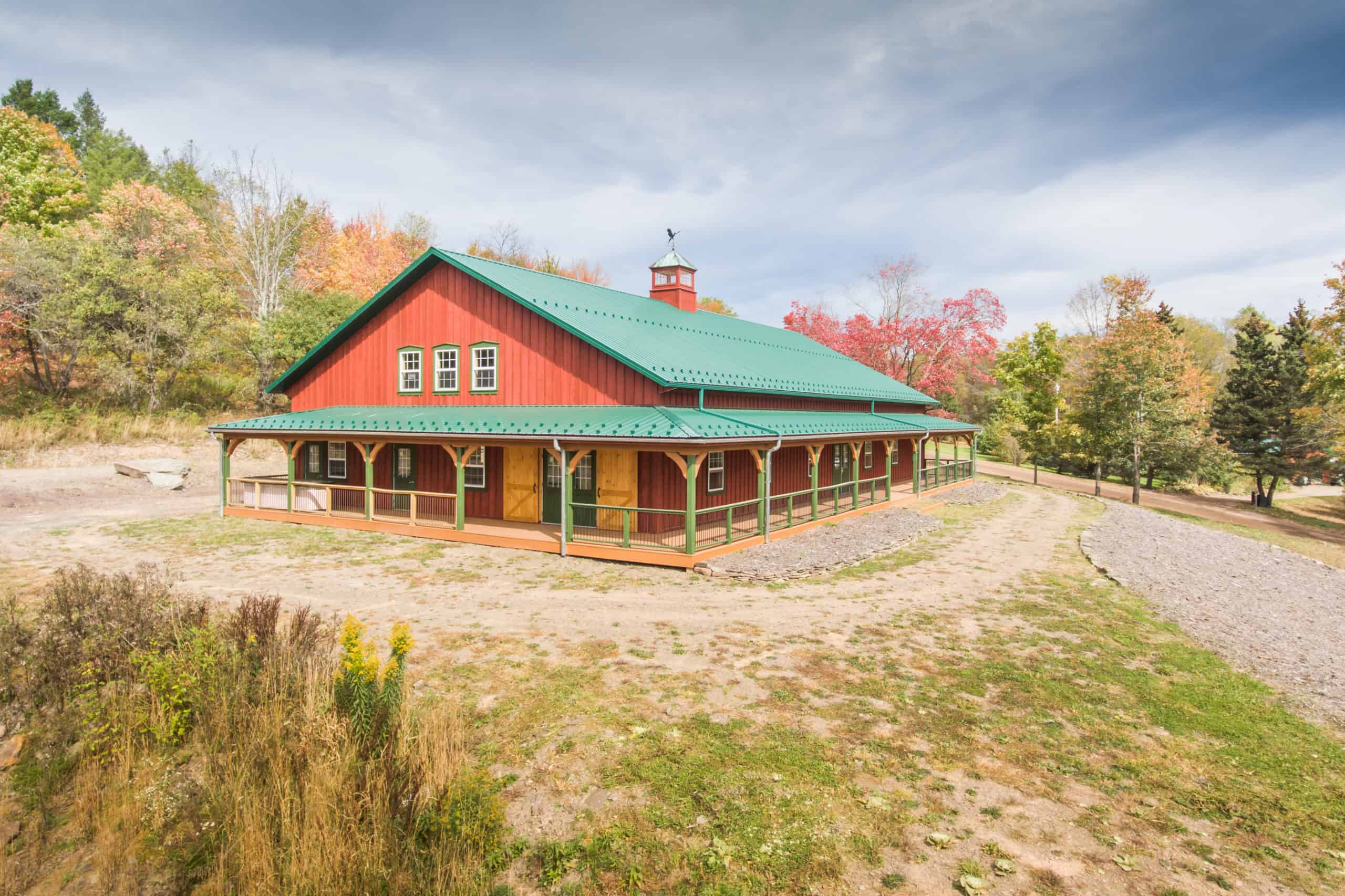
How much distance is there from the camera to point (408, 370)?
2098cm

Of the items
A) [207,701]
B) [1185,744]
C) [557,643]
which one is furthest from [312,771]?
[1185,744]

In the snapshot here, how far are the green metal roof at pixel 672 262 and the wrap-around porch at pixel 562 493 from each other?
8984mm

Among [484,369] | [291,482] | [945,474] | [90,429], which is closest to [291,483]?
[291,482]

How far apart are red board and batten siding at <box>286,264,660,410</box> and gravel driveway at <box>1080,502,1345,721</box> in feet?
37.9

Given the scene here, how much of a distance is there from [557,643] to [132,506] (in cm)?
1879

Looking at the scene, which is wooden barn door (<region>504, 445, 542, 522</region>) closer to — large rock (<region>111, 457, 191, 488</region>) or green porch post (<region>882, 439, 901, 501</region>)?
green porch post (<region>882, 439, 901, 501</region>)

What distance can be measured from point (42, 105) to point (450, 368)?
57.2 metres

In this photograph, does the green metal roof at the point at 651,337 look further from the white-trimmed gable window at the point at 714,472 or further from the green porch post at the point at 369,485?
the green porch post at the point at 369,485

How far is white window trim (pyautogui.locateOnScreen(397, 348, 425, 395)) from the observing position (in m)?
20.6

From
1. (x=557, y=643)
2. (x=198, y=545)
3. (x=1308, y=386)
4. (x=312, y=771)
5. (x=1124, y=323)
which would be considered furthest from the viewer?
(x=1308, y=386)

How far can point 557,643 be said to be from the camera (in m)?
9.30

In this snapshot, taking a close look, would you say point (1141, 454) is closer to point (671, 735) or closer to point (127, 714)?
point (671, 735)

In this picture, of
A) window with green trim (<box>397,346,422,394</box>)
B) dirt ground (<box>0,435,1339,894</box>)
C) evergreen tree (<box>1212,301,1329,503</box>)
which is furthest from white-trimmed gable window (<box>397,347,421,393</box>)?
evergreen tree (<box>1212,301,1329,503</box>)

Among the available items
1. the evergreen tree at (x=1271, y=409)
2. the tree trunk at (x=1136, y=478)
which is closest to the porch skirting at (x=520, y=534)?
the tree trunk at (x=1136, y=478)
